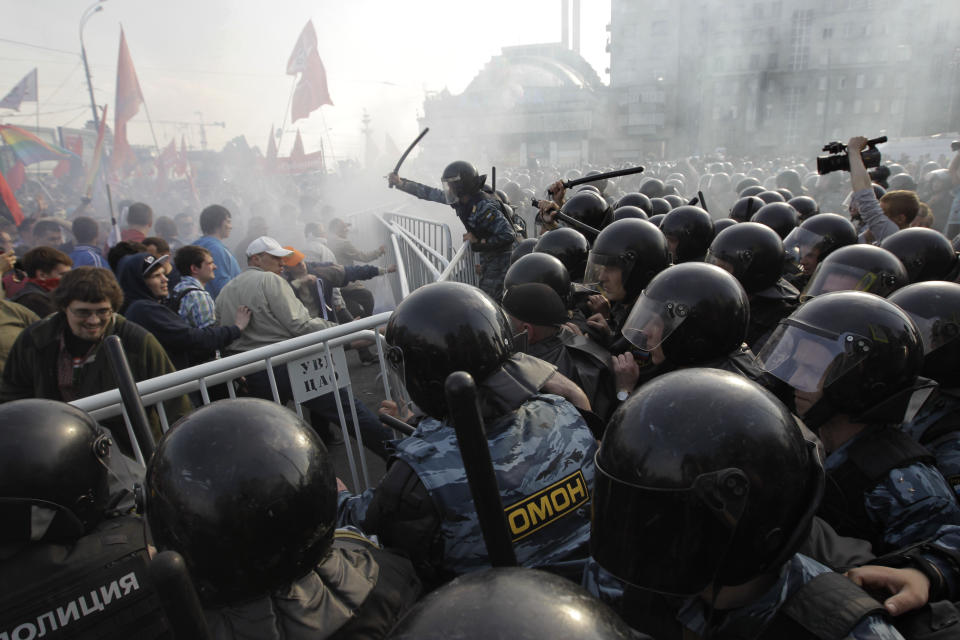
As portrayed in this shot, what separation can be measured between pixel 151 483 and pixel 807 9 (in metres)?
71.0

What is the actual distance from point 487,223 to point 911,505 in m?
5.35

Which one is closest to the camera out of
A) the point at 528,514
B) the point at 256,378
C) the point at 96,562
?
the point at 96,562

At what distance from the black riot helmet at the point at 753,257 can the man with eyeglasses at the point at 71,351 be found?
3.50m

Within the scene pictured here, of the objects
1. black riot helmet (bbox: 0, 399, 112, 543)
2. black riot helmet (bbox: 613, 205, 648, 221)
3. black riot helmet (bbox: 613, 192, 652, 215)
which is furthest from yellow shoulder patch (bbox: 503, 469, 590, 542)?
black riot helmet (bbox: 613, 192, 652, 215)

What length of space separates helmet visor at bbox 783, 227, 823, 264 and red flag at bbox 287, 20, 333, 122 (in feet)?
47.6

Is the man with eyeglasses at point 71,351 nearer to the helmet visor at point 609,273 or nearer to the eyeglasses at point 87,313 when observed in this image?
the eyeglasses at point 87,313

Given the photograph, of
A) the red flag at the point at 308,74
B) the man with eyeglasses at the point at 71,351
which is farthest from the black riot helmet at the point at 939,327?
the red flag at the point at 308,74

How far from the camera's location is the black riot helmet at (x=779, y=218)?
551 cm

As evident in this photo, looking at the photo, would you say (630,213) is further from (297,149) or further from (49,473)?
(297,149)

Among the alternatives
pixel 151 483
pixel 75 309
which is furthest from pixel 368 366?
pixel 151 483

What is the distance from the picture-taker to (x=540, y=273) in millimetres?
3547

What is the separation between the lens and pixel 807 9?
55656 mm

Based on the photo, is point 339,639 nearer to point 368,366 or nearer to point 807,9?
point 368,366

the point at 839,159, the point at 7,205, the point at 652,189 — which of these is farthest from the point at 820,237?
the point at 7,205
